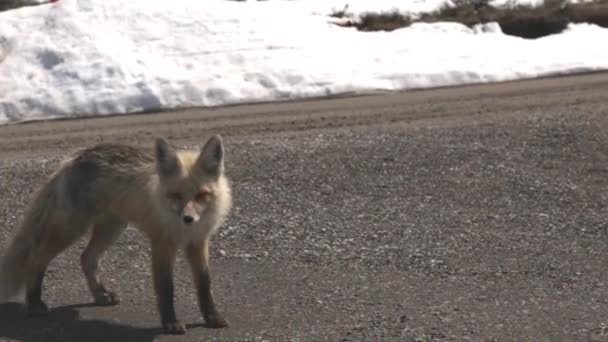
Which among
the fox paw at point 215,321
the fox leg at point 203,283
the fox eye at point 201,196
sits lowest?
the fox paw at point 215,321

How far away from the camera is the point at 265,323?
8.09 meters

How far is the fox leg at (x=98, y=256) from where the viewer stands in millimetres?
8680

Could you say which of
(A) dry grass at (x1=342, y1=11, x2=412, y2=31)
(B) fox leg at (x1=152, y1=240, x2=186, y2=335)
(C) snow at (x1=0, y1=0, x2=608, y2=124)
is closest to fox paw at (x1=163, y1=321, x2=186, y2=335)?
(B) fox leg at (x1=152, y1=240, x2=186, y2=335)

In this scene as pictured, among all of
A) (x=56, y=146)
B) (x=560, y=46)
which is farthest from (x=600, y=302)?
(x=560, y=46)

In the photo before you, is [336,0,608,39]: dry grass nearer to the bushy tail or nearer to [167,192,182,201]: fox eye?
the bushy tail

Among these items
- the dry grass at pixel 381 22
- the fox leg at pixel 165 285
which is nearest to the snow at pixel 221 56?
the dry grass at pixel 381 22

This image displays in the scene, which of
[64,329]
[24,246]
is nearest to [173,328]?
[64,329]

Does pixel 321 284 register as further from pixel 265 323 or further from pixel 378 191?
pixel 378 191

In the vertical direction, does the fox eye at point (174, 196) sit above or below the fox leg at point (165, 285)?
above

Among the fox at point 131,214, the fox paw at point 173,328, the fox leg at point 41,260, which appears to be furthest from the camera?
the fox leg at point 41,260

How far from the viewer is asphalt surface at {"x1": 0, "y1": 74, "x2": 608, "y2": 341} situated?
8.10m

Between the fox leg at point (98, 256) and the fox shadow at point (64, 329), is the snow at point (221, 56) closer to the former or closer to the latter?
the fox leg at point (98, 256)

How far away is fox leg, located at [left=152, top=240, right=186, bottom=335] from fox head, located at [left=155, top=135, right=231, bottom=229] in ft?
1.01

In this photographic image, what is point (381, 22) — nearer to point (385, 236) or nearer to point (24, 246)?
point (385, 236)
